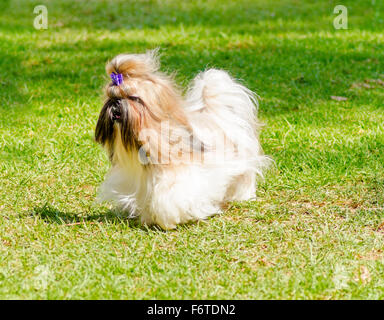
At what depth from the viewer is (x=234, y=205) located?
5590mm

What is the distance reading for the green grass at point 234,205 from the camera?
421cm

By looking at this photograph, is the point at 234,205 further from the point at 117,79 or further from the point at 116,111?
the point at 117,79

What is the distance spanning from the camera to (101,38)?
38.0 feet

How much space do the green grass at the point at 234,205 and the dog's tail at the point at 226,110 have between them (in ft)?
1.72

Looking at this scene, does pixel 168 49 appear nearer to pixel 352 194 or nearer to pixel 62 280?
pixel 352 194

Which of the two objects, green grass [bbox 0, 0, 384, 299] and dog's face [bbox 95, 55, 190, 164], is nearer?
green grass [bbox 0, 0, 384, 299]

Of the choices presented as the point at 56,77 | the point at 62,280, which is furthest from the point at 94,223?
the point at 56,77

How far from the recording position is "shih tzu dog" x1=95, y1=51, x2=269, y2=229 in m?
4.61
